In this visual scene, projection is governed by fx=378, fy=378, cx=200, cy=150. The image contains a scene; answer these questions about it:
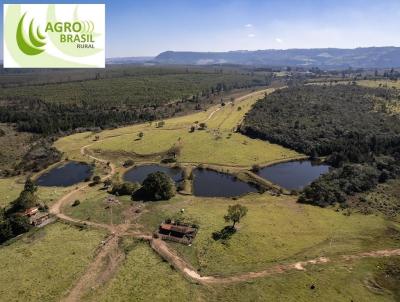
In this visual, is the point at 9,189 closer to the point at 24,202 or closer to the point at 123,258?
the point at 24,202

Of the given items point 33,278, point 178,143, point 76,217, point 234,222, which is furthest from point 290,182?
point 33,278

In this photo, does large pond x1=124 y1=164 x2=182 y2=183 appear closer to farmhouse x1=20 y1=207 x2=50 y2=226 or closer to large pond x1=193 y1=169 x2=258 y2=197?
large pond x1=193 y1=169 x2=258 y2=197

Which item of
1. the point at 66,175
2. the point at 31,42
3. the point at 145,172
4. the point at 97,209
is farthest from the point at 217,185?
the point at 31,42

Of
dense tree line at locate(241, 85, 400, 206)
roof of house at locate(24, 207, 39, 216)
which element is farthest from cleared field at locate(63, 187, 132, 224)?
dense tree line at locate(241, 85, 400, 206)

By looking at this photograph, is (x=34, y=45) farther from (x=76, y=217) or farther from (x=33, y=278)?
(x=33, y=278)

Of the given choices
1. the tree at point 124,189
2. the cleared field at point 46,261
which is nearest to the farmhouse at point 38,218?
the cleared field at point 46,261

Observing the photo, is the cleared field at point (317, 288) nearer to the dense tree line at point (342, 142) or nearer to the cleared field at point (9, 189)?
the dense tree line at point (342, 142)
